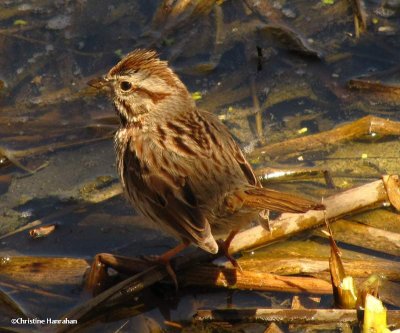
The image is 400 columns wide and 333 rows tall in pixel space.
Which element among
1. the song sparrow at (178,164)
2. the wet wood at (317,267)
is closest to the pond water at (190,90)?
the wet wood at (317,267)

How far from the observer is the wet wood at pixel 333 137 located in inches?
205

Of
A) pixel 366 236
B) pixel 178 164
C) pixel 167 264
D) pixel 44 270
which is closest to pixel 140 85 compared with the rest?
pixel 178 164

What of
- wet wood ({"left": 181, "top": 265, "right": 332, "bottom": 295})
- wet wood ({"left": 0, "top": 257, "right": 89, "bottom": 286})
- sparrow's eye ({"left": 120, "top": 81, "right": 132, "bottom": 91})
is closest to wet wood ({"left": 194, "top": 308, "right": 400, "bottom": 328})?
wet wood ({"left": 181, "top": 265, "right": 332, "bottom": 295})

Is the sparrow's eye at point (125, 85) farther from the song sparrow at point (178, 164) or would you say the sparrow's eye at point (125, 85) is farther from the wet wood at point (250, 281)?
the wet wood at point (250, 281)

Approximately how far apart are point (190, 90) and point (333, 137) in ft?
3.63

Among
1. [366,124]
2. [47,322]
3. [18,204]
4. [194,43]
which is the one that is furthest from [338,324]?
[194,43]

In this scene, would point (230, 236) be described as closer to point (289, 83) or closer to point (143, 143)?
point (143, 143)

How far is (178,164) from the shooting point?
165 inches

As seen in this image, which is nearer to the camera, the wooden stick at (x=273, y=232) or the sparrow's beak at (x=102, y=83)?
the wooden stick at (x=273, y=232)

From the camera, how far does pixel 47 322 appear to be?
161 inches

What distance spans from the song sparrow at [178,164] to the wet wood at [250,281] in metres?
0.18

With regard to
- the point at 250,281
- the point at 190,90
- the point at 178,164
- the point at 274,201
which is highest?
the point at 178,164

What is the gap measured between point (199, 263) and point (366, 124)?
155cm

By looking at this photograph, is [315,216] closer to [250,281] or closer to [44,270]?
[250,281]
